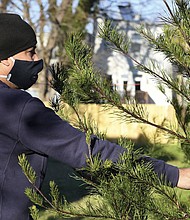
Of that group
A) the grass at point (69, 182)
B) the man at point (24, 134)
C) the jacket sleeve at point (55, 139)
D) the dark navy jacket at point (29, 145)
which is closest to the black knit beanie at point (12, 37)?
the man at point (24, 134)

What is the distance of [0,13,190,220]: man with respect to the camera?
1564 millimetres

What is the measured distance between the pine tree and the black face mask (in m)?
0.25

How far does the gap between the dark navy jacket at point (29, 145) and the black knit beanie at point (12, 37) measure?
0.42ft

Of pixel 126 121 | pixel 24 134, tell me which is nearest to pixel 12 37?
pixel 24 134

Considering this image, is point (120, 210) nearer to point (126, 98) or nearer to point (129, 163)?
point (129, 163)

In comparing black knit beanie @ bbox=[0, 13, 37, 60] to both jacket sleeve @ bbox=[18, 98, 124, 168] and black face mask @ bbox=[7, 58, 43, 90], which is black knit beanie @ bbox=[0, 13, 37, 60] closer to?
black face mask @ bbox=[7, 58, 43, 90]

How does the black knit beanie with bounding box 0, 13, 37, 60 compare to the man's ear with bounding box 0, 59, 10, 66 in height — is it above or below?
above

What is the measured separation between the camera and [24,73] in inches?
71.5

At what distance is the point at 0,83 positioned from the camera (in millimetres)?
1730

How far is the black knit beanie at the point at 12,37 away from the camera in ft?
5.76

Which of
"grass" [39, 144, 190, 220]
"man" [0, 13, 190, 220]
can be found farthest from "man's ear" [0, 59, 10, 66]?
"grass" [39, 144, 190, 220]

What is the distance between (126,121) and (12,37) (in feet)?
2.18

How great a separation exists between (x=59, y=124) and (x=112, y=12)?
65.5ft

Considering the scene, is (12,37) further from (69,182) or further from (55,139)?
(69,182)
